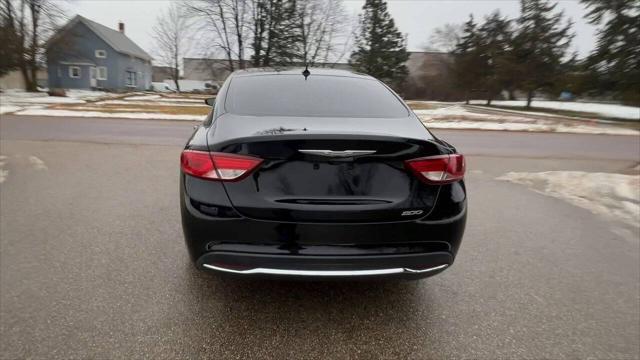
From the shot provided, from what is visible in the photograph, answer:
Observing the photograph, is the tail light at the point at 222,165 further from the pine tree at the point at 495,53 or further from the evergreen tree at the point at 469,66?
the evergreen tree at the point at 469,66

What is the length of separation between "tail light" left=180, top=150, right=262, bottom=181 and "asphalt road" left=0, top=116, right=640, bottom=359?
94 cm

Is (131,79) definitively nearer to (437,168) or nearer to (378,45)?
(378,45)

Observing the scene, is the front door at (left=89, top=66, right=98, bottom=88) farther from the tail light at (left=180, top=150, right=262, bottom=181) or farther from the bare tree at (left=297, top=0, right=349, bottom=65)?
the tail light at (left=180, top=150, right=262, bottom=181)

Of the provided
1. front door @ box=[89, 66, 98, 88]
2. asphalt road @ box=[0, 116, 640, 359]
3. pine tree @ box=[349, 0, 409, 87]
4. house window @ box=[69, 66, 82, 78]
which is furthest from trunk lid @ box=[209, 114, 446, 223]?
house window @ box=[69, 66, 82, 78]

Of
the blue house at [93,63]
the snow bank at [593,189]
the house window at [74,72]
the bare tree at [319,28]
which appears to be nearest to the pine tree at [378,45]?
the bare tree at [319,28]

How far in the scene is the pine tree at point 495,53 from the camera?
39484 mm

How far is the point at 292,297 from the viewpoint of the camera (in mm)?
2840

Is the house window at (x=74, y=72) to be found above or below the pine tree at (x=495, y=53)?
below

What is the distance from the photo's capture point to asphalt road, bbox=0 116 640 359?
236 cm

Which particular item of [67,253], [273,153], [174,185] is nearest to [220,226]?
[273,153]

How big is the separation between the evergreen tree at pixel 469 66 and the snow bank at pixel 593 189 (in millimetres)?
42427

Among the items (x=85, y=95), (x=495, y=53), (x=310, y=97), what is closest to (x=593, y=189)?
(x=310, y=97)

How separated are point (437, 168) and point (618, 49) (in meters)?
30.5

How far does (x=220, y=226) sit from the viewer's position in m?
2.23
